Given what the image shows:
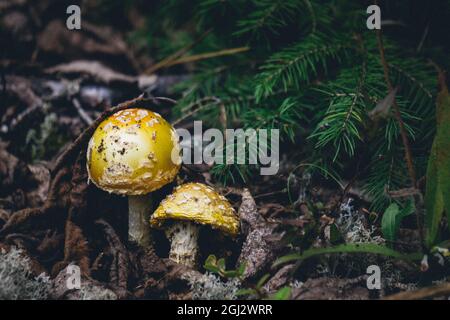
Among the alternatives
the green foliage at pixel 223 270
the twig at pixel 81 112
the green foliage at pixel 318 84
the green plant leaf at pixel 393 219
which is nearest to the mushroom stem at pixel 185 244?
the green foliage at pixel 223 270

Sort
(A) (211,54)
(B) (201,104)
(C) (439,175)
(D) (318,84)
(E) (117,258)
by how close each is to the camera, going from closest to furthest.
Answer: (C) (439,175) → (E) (117,258) → (D) (318,84) → (B) (201,104) → (A) (211,54)

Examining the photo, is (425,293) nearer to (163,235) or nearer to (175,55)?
(163,235)

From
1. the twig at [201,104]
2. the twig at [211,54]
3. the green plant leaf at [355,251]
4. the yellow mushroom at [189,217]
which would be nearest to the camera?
the green plant leaf at [355,251]

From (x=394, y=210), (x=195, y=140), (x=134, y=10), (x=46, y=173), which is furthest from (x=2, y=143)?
(x=394, y=210)

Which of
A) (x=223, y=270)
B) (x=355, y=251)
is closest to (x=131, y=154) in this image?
(x=223, y=270)

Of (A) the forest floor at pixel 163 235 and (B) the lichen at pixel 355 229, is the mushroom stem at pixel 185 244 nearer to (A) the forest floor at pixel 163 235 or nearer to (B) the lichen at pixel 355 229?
(A) the forest floor at pixel 163 235
